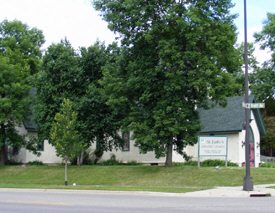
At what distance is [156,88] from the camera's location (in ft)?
78.1

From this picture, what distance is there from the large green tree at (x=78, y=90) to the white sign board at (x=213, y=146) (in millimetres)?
7075

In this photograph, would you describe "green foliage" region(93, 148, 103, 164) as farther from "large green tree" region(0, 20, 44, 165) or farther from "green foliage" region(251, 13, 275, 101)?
"green foliage" region(251, 13, 275, 101)

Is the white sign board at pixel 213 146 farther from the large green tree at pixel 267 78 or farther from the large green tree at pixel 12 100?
the large green tree at pixel 267 78

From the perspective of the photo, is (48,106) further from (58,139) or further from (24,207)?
(24,207)

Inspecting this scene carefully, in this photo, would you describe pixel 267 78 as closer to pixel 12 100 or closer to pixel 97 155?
pixel 97 155

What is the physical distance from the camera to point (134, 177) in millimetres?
23719

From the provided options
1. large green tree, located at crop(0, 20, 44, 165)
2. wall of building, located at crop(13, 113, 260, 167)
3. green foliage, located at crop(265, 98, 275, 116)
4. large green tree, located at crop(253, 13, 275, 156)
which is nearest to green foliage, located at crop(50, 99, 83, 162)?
large green tree, located at crop(0, 20, 44, 165)

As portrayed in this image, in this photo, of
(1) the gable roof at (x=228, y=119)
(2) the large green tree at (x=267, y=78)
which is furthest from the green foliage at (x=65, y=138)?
(2) the large green tree at (x=267, y=78)

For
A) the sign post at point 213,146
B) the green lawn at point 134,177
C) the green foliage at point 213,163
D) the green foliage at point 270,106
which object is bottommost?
the green lawn at point 134,177

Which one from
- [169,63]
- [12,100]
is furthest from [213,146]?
[12,100]

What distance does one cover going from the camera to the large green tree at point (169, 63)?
22047 millimetres

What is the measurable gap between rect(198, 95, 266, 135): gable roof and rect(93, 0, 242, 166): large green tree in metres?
7.12

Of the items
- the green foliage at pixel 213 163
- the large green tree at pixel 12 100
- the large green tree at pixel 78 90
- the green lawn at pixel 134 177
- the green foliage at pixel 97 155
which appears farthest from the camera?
the green foliage at pixel 97 155

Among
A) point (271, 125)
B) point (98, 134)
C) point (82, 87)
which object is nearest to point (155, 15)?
point (82, 87)
